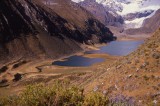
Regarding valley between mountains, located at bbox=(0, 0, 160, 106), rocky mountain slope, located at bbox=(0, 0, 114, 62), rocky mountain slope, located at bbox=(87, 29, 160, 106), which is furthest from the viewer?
rocky mountain slope, located at bbox=(0, 0, 114, 62)

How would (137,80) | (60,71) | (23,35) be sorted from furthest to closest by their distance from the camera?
(23,35) → (60,71) → (137,80)

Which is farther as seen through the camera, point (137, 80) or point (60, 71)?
point (60, 71)

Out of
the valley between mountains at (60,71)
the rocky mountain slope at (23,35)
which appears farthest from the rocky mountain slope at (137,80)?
the rocky mountain slope at (23,35)

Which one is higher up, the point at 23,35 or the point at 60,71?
the point at 23,35

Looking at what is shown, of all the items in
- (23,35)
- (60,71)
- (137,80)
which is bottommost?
(60,71)

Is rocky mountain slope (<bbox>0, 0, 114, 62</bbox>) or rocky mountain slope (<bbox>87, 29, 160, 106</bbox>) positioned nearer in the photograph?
rocky mountain slope (<bbox>87, 29, 160, 106</bbox>)

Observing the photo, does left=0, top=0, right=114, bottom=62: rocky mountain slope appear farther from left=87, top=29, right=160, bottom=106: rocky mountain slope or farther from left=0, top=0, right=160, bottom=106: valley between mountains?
left=87, top=29, right=160, bottom=106: rocky mountain slope

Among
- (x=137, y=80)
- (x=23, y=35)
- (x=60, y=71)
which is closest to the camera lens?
(x=137, y=80)

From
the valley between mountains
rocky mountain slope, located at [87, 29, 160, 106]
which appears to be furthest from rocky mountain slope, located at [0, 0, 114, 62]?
rocky mountain slope, located at [87, 29, 160, 106]

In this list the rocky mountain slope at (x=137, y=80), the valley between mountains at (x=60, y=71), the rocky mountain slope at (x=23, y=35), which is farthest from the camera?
the rocky mountain slope at (x=23, y=35)

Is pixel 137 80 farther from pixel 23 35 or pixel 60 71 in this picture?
pixel 23 35

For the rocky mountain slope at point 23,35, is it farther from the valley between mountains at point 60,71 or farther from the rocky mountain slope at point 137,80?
the rocky mountain slope at point 137,80

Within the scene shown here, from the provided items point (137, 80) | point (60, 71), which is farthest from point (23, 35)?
point (137, 80)

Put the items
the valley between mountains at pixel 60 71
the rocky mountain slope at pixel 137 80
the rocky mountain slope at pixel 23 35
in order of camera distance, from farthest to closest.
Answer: the rocky mountain slope at pixel 23 35, the rocky mountain slope at pixel 137 80, the valley between mountains at pixel 60 71
